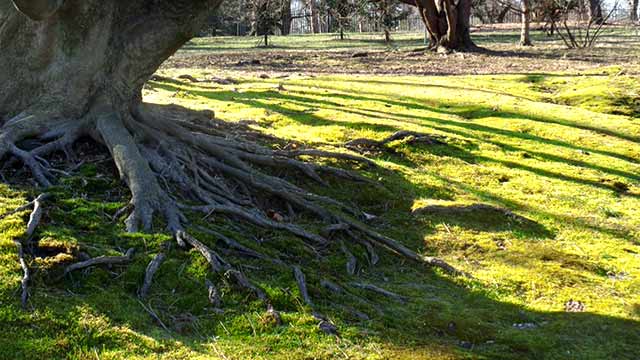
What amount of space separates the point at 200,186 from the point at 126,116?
1187mm

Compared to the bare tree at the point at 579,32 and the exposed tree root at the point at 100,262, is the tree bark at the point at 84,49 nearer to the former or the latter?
the exposed tree root at the point at 100,262

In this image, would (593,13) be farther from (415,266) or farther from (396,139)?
(415,266)

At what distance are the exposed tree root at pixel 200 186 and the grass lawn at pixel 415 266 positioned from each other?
0.14m

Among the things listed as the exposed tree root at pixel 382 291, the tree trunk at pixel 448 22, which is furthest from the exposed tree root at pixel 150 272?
the tree trunk at pixel 448 22

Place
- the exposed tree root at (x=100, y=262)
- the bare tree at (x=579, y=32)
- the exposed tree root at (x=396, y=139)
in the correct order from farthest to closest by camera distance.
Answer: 1. the bare tree at (x=579, y=32)
2. the exposed tree root at (x=396, y=139)
3. the exposed tree root at (x=100, y=262)

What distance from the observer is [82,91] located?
746 centimetres

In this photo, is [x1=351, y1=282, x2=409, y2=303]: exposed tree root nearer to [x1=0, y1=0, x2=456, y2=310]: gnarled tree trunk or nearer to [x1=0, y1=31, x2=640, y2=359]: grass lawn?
[x1=0, y1=31, x2=640, y2=359]: grass lawn

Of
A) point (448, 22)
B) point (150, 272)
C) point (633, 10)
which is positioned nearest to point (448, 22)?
point (448, 22)

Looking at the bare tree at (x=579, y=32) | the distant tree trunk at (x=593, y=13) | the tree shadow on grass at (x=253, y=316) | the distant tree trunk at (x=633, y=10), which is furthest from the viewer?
Result: the distant tree trunk at (x=593, y=13)

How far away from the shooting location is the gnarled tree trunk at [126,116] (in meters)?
6.83

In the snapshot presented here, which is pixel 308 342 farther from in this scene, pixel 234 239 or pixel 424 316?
pixel 234 239

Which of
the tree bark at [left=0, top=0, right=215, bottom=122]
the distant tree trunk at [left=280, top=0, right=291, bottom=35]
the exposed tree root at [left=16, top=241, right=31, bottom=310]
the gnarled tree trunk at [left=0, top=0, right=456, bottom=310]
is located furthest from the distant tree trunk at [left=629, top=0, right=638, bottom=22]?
the exposed tree root at [left=16, top=241, right=31, bottom=310]

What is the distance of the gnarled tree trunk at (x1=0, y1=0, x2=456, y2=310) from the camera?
6.83 metres

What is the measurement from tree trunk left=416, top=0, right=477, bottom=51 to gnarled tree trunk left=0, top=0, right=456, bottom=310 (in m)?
21.1
